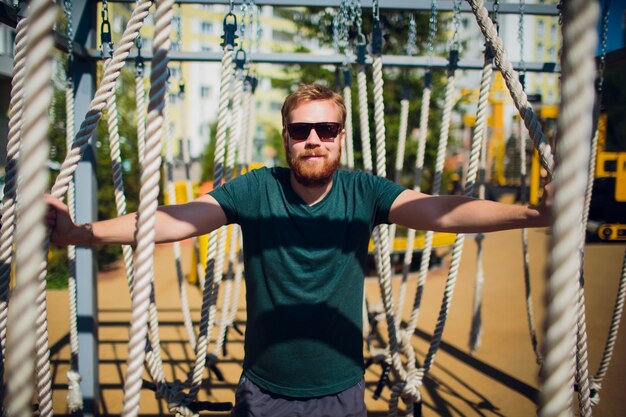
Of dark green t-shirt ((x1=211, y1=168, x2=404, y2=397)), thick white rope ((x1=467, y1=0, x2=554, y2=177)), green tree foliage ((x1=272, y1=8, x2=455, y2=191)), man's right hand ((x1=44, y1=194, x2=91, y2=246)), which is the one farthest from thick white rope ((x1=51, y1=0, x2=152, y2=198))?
green tree foliage ((x1=272, y1=8, x2=455, y2=191))

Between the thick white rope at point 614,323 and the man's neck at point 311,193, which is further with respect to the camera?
the thick white rope at point 614,323

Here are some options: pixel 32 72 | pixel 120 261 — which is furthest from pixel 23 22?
pixel 120 261

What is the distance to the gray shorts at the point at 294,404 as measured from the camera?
4.23 feet

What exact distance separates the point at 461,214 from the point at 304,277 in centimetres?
50

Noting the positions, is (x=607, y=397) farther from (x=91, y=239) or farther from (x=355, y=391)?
(x=91, y=239)

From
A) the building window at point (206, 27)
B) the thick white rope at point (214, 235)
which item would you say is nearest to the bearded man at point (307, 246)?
the thick white rope at point (214, 235)

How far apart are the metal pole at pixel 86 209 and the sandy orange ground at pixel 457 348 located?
0.38 metres

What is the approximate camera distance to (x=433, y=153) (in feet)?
24.1

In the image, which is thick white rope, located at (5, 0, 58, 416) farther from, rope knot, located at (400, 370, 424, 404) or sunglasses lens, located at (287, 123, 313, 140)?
rope knot, located at (400, 370, 424, 404)

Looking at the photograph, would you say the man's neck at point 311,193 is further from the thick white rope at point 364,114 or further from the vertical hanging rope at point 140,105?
the vertical hanging rope at point 140,105

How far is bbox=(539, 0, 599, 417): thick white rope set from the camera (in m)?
0.49

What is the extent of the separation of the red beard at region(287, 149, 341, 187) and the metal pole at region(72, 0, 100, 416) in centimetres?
144

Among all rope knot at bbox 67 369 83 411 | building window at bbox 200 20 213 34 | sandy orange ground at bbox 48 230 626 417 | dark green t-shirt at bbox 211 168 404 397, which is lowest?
sandy orange ground at bbox 48 230 626 417

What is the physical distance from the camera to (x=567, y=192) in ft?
1.69
